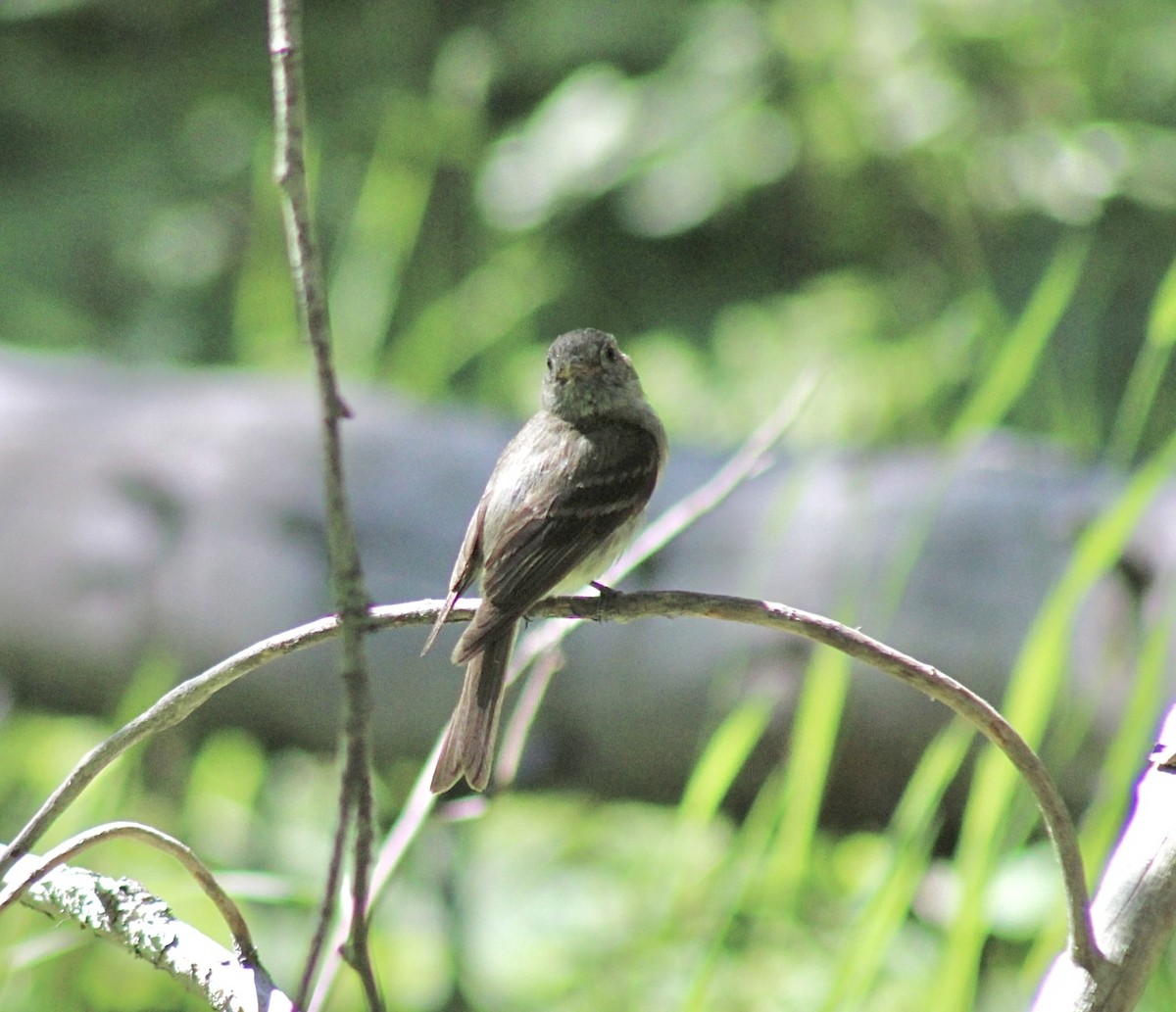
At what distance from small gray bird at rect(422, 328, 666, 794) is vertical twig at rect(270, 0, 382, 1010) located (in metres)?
0.67

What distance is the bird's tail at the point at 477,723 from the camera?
62.2 inches

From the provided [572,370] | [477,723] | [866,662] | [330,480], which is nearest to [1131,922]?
[866,662]

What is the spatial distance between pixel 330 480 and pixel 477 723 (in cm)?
100

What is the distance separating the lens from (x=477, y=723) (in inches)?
67.2

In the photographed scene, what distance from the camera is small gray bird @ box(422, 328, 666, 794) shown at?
173 cm

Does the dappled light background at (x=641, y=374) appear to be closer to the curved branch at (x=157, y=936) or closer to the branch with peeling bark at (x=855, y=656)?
the branch with peeling bark at (x=855, y=656)

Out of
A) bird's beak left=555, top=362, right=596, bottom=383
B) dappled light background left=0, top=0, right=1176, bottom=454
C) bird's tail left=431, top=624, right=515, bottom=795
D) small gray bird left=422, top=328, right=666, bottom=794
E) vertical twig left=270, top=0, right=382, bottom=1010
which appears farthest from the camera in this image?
dappled light background left=0, top=0, right=1176, bottom=454

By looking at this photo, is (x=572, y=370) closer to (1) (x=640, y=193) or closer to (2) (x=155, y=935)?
(2) (x=155, y=935)

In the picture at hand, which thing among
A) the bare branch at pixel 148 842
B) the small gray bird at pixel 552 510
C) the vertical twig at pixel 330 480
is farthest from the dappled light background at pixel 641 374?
the vertical twig at pixel 330 480

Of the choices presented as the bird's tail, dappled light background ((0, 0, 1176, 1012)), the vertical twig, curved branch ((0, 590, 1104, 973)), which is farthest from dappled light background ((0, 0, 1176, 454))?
the vertical twig

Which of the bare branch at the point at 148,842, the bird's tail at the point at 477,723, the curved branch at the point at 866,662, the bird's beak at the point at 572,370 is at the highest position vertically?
the bird's beak at the point at 572,370

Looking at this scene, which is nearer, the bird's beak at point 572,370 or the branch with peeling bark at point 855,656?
the branch with peeling bark at point 855,656

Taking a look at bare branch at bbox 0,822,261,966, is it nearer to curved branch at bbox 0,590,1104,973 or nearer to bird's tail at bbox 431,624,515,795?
curved branch at bbox 0,590,1104,973

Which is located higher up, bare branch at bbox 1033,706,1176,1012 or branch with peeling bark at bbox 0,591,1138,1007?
branch with peeling bark at bbox 0,591,1138,1007
